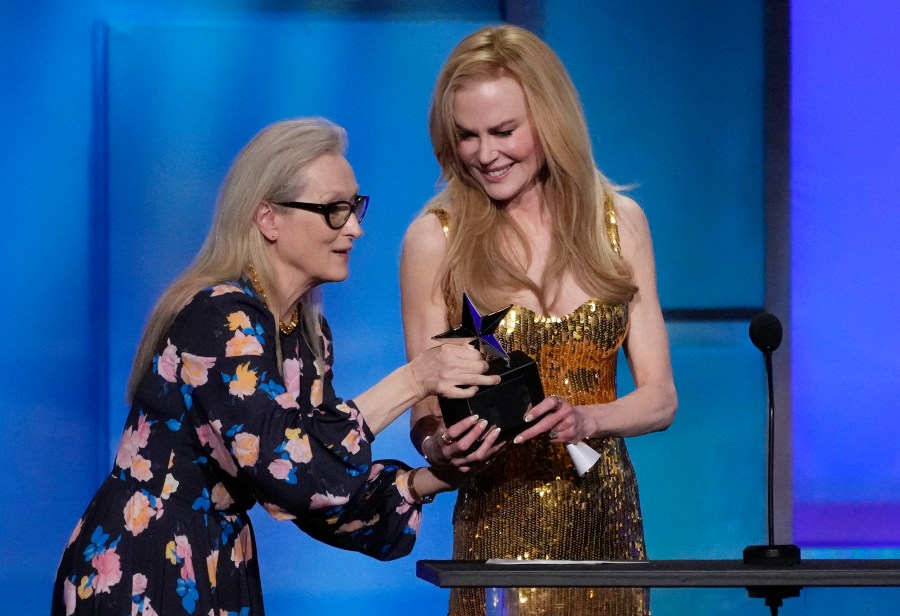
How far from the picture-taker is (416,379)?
2188 millimetres

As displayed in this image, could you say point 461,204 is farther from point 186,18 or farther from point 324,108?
point 186,18

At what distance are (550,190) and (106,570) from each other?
115cm

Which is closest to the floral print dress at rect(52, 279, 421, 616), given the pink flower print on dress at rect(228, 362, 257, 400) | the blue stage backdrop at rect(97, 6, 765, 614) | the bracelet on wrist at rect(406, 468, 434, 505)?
the pink flower print on dress at rect(228, 362, 257, 400)

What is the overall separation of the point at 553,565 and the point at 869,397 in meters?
2.46

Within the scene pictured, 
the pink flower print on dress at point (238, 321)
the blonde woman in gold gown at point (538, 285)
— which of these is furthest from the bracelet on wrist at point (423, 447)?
the pink flower print on dress at point (238, 321)

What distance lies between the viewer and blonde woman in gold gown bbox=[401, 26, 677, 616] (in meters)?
2.41

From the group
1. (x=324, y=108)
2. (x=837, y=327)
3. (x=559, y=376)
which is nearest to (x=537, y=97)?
(x=559, y=376)

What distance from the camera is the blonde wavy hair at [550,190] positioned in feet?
8.04

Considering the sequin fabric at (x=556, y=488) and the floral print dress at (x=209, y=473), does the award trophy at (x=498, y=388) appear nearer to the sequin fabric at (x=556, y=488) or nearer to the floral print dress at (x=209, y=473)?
the floral print dress at (x=209, y=473)

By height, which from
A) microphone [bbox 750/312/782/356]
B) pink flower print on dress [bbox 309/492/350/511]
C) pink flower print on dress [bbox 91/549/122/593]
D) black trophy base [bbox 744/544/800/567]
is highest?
microphone [bbox 750/312/782/356]

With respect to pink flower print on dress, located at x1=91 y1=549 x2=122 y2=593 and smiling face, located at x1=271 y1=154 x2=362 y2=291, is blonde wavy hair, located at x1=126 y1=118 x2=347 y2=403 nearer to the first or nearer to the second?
smiling face, located at x1=271 y1=154 x2=362 y2=291

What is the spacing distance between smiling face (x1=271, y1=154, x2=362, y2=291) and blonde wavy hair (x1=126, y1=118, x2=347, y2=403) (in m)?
0.02

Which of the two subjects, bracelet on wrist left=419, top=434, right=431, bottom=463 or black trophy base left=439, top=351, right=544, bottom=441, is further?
bracelet on wrist left=419, top=434, right=431, bottom=463

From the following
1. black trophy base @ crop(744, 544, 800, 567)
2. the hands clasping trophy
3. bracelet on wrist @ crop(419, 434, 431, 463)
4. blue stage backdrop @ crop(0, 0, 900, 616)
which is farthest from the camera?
blue stage backdrop @ crop(0, 0, 900, 616)
